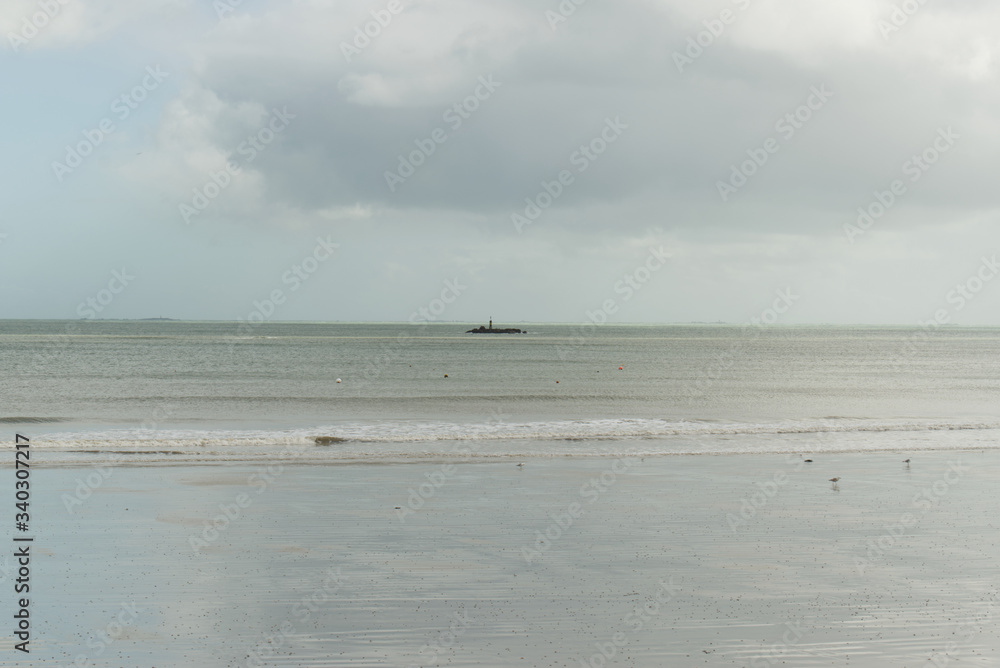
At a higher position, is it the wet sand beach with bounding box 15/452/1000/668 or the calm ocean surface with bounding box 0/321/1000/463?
the calm ocean surface with bounding box 0/321/1000/463

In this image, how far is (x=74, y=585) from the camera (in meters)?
13.8

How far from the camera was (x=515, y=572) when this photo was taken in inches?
575

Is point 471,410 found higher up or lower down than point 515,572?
higher up

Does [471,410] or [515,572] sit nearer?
[515,572]

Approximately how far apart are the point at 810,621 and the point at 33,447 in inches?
1105

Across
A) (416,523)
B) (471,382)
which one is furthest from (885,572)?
(471,382)

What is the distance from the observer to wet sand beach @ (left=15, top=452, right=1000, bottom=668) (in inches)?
446

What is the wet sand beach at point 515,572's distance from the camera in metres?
11.3

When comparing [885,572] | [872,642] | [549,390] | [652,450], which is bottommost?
[872,642]

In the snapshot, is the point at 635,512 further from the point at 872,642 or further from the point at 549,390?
the point at 549,390

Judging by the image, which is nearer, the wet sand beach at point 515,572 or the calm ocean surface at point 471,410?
the wet sand beach at point 515,572

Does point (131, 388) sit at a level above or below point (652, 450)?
above

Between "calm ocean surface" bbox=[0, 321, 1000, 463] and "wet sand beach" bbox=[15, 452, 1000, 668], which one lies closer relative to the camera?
"wet sand beach" bbox=[15, 452, 1000, 668]

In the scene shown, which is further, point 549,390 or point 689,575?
point 549,390
